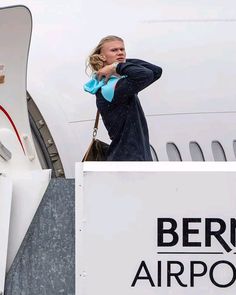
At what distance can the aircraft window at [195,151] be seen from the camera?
21.8ft

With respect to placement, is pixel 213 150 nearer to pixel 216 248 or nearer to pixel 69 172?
pixel 69 172

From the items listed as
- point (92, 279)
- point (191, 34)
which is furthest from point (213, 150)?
point (92, 279)

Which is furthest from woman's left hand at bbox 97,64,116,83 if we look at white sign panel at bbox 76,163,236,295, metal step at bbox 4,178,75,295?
white sign panel at bbox 76,163,236,295

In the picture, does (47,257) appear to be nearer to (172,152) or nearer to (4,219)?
(4,219)

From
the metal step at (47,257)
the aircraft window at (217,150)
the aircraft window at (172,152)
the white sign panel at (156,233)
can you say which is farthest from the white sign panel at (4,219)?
the aircraft window at (217,150)

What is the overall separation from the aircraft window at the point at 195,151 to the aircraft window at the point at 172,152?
0.09 meters

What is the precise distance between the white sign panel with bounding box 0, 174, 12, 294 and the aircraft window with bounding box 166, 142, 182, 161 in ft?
9.11

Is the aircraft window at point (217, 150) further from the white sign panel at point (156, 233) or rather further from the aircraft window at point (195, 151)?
the white sign panel at point (156, 233)

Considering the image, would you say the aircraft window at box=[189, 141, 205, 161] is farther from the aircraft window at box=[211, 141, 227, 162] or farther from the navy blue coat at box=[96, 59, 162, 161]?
the navy blue coat at box=[96, 59, 162, 161]

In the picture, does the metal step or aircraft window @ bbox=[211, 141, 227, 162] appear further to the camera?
aircraft window @ bbox=[211, 141, 227, 162]

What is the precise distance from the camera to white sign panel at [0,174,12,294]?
3.86 meters

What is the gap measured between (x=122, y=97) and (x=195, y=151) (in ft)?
5.40

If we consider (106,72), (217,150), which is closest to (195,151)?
(217,150)

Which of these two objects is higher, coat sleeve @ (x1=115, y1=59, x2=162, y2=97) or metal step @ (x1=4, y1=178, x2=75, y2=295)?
coat sleeve @ (x1=115, y1=59, x2=162, y2=97)
